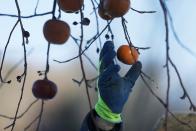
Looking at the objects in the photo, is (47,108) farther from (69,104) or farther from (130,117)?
(130,117)

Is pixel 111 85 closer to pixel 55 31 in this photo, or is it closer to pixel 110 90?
pixel 110 90

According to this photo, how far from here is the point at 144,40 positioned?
83 cm

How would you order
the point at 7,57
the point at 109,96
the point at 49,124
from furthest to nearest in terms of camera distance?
the point at 49,124 < the point at 7,57 < the point at 109,96

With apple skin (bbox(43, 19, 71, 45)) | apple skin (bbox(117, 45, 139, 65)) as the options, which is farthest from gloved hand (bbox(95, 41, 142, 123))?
apple skin (bbox(43, 19, 71, 45))

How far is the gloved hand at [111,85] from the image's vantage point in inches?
24.3

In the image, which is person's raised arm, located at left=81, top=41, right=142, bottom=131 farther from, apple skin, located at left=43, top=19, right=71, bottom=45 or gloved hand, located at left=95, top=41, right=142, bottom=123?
apple skin, located at left=43, top=19, right=71, bottom=45

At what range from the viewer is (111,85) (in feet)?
2.04

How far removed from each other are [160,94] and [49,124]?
1.06ft

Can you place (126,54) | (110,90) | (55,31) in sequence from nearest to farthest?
(55,31)
(126,54)
(110,90)

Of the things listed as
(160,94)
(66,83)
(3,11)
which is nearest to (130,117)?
(160,94)

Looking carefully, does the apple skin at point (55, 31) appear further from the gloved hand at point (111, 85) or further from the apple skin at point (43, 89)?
the gloved hand at point (111, 85)

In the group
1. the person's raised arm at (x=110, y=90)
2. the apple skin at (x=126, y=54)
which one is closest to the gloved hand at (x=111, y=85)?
the person's raised arm at (x=110, y=90)

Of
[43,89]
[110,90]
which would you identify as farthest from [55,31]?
[110,90]

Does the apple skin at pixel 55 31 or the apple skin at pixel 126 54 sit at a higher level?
the apple skin at pixel 55 31
